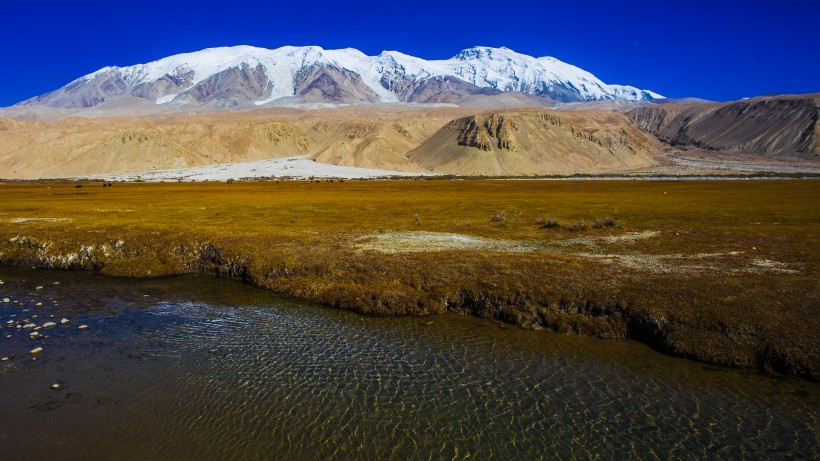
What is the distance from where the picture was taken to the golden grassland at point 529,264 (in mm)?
16375

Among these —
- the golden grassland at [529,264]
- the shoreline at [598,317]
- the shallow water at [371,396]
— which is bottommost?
the shallow water at [371,396]

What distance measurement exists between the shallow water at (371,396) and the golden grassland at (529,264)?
129 centimetres

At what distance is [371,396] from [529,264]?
12.3m

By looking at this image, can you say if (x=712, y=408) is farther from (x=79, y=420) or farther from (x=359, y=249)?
(x=359, y=249)

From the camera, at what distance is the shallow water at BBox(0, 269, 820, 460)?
35.7 feet

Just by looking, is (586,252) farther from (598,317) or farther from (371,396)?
(371,396)

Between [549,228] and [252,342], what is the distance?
2578cm

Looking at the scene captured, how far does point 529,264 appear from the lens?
74.7 feet

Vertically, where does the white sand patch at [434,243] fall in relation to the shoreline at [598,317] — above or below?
above

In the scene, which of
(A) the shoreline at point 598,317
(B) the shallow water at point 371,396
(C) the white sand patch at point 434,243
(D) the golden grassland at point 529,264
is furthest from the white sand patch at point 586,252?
(B) the shallow water at point 371,396

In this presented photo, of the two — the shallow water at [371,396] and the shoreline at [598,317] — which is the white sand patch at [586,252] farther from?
the shallow water at [371,396]

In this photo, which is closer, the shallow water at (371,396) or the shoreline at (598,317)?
the shallow water at (371,396)

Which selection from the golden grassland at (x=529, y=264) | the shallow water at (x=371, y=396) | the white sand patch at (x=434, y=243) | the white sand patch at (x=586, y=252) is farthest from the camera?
the white sand patch at (x=434, y=243)

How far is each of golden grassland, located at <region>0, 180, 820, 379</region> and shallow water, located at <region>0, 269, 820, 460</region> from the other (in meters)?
1.29
